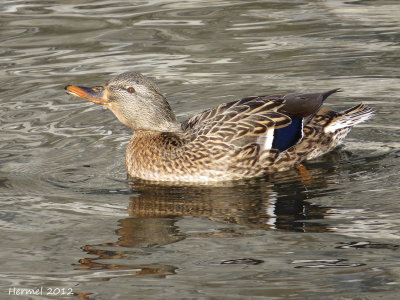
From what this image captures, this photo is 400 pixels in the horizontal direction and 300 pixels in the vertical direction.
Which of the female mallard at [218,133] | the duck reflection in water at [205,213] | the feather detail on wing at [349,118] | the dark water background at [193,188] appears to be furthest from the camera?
the feather detail on wing at [349,118]

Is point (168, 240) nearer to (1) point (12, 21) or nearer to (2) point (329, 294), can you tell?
(2) point (329, 294)

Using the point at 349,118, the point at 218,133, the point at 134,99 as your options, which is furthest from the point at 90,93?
the point at 349,118

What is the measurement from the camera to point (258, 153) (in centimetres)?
964

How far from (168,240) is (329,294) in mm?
1747

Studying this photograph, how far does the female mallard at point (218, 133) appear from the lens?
9.55m

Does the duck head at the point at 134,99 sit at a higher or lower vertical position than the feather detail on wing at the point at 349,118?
higher

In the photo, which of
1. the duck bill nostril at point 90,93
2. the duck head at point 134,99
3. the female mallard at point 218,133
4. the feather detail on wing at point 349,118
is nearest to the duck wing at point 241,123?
the female mallard at point 218,133

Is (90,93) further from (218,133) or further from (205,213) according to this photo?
(205,213)

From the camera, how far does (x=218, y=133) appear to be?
9.60 meters

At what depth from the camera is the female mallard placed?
31.3 ft

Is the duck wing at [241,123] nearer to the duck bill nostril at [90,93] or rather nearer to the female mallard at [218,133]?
the female mallard at [218,133]

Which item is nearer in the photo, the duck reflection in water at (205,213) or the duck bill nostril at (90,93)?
the duck reflection in water at (205,213)

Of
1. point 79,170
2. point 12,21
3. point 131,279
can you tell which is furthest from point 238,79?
point 131,279

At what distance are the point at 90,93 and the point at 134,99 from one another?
1.56ft
